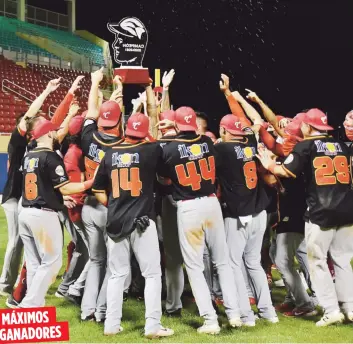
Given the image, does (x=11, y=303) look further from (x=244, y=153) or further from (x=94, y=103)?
(x=244, y=153)

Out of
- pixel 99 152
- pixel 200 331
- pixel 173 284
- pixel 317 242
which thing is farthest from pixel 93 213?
pixel 317 242

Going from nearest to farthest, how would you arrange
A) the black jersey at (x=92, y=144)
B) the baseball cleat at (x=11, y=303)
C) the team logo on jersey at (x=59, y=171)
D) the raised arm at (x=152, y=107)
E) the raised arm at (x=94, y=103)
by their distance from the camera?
1. the team logo on jersey at (x=59, y=171)
2. the black jersey at (x=92, y=144)
3. the raised arm at (x=94, y=103)
4. the baseball cleat at (x=11, y=303)
5. the raised arm at (x=152, y=107)

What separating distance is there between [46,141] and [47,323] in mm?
1854

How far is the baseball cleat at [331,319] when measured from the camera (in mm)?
5848

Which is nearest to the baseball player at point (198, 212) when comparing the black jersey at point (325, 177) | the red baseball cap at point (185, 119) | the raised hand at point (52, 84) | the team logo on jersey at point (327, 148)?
the red baseball cap at point (185, 119)

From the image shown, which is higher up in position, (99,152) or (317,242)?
(99,152)

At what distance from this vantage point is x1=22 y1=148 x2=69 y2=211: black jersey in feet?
19.0

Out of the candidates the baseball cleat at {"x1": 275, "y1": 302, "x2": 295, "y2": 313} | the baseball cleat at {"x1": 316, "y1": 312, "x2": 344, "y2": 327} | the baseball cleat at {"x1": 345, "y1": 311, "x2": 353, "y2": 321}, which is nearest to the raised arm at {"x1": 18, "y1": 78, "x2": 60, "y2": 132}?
the baseball cleat at {"x1": 275, "y1": 302, "x2": 295, "y2": 313}

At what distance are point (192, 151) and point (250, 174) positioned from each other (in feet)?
2.36

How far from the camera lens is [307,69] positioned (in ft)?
101

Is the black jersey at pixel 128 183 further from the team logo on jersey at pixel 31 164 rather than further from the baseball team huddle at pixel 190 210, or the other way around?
the team logo on jersey at pixel 31 164

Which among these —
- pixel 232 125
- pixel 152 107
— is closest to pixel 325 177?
pixel 232 125

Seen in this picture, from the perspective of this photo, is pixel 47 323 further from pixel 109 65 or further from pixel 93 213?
pixel 109 65

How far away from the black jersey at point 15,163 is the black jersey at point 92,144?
0.95 m
